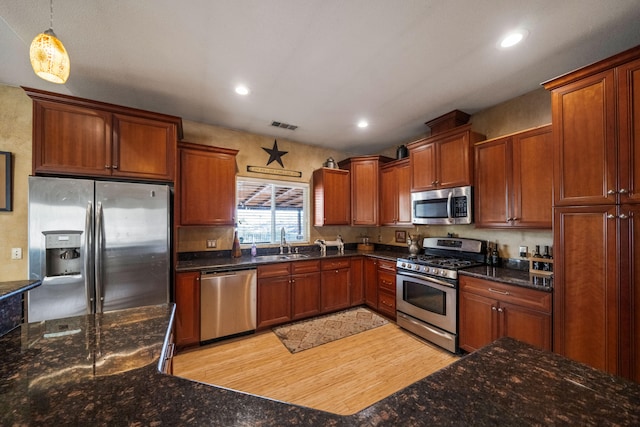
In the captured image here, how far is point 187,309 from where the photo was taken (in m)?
2.68

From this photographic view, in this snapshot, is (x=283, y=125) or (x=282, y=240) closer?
(x=283, y=125)

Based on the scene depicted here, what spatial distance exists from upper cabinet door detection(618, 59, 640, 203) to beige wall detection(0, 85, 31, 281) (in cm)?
528

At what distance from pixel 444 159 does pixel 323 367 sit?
2.83 meters

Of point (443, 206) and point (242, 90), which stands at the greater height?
point (242, 90)

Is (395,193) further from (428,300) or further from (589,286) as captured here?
(589,286)

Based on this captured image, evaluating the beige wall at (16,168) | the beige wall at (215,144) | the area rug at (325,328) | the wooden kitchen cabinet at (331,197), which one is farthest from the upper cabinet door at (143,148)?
the area rug at (325,328)

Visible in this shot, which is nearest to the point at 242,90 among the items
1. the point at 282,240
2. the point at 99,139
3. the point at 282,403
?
the point at 99,139

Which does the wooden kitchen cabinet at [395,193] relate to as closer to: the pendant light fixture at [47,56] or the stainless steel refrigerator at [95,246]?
the stainless steel refrigerator at [95,246]

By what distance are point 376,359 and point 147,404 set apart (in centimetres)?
240

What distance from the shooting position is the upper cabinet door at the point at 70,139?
215 centimetres

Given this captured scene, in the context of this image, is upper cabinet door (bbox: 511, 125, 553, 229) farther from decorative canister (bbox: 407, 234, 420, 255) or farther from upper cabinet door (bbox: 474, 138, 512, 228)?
decorative canister (bbox: 407, 234, 420, 255)

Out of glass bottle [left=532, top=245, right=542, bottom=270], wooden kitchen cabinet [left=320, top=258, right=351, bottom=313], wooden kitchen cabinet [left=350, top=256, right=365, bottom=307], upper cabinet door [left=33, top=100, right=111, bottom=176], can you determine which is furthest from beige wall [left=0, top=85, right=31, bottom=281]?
glass bottle [left=532, top=245, right=542, bottom=270]

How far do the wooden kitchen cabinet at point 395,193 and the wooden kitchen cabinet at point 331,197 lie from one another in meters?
0.61

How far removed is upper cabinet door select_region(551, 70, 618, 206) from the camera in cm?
171
